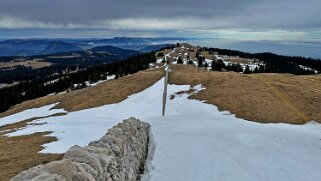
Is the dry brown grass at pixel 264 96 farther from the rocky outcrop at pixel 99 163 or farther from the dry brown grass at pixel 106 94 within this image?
the rocky outcrop at pixel 99 163

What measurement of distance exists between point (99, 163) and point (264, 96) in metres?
51.8

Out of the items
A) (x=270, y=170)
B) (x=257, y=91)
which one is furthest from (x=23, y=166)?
(x=257, y=91)

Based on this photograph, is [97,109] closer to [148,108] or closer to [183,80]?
[148,108]

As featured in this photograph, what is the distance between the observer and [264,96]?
2322 inches

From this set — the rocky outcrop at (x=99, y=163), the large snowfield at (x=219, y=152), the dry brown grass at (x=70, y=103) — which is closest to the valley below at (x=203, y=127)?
the large snowfield at (x=219, y=152)

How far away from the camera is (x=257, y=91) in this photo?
6203 centimetres

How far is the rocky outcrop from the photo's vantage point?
28.2 ft

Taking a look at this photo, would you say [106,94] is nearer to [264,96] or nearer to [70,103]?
[70,103]

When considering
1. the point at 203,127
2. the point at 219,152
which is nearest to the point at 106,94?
the point at 203,127

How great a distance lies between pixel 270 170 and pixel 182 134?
11.2 m

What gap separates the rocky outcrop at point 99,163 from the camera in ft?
28.2

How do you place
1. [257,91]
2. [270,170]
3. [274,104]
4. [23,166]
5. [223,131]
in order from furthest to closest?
[257,91], [274,104], [223,131], [23,166], [270,170]

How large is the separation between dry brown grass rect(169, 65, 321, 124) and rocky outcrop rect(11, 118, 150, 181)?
35034mm

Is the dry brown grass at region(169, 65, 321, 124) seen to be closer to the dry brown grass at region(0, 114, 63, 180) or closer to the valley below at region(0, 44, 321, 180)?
the valley below at region(0, 44, 321, 180)
